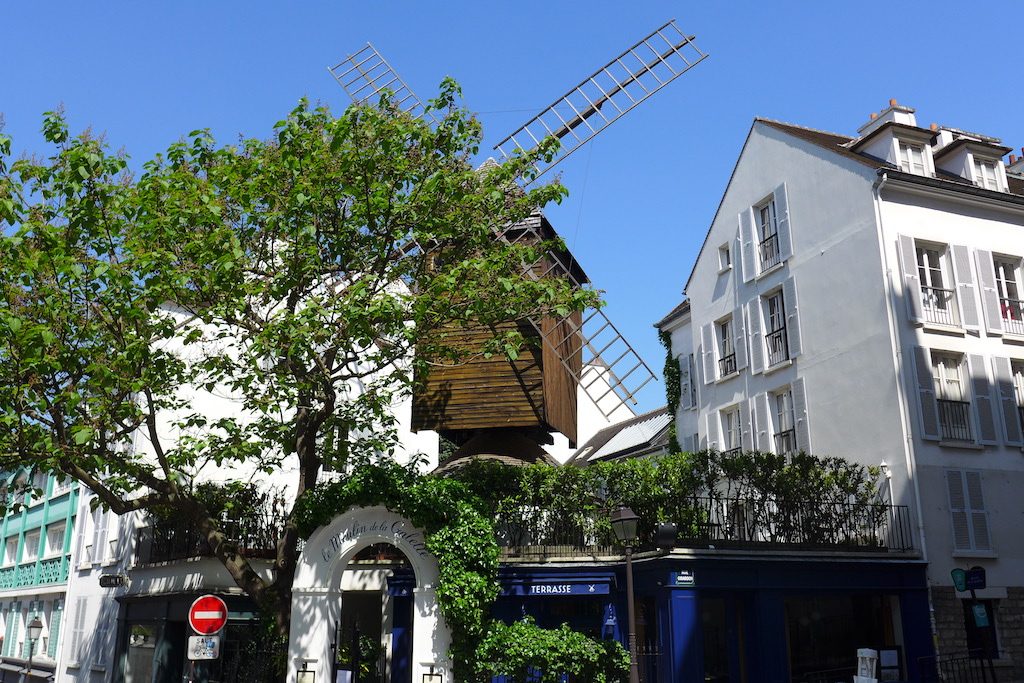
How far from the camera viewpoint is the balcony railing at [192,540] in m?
19.9

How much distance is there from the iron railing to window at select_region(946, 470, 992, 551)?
274 inches

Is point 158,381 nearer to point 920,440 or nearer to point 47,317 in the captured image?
point 47,317

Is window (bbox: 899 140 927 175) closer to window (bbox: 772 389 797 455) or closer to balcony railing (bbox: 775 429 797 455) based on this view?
window (bbox: 772 389 797 455)

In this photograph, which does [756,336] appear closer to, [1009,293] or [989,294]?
[989,294]

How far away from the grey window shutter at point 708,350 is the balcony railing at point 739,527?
7081 mm

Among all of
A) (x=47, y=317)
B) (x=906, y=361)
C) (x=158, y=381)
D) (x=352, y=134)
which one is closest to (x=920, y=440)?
(x=906, y=361)

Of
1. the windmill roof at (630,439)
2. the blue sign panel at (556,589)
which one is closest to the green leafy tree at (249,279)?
the blue sign panel at (556,589)

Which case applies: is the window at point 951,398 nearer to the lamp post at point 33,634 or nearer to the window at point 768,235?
the window at point 768,235

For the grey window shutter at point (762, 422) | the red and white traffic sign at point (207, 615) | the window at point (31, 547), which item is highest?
the grey window shutter at point (762, 422)

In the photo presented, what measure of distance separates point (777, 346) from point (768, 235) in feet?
10.1

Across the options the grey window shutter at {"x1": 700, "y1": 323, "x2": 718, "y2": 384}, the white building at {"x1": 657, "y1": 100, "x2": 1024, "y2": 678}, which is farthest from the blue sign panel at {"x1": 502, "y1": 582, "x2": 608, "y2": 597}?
the grey window shutter at {"x1": 700, "y1": 323, "x2": 718, "y2": 384}

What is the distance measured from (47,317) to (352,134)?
580 cm

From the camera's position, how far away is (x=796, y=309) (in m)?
21.9

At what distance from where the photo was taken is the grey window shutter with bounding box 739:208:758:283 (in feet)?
78.4
